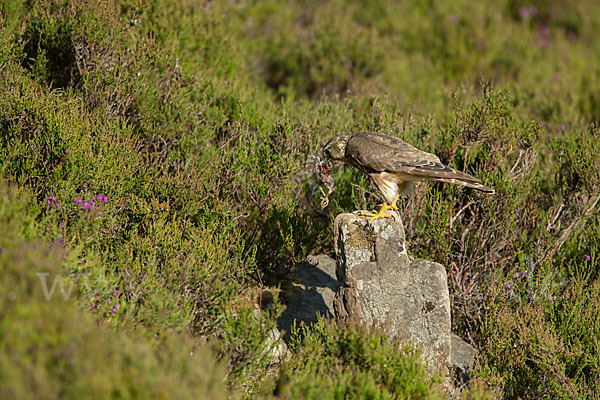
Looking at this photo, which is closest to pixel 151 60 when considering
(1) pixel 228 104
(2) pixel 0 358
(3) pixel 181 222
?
(1) pixel 228 104

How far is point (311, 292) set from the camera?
5.93m

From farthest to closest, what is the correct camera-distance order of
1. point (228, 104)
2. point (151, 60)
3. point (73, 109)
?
1. point (228, 104)
2. point (151, 60)
3. point (73, 109)

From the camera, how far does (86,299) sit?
3984 millimetres

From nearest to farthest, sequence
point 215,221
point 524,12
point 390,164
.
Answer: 1. point 390,164
2. point 215,221
3. point 524,12

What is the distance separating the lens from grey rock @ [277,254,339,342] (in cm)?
554

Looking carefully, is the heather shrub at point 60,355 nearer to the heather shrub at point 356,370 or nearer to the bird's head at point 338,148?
the heather shrub at point 356,370

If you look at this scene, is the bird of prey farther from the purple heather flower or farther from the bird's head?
the purple heather flower

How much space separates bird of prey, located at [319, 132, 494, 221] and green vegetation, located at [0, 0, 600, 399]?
1193 mm

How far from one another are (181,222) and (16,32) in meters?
3.16

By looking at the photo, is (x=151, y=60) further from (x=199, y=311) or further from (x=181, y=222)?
(x=199, y=311)

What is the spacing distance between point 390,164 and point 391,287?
1.07 meters

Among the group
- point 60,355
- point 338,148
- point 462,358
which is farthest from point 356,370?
point 60,355

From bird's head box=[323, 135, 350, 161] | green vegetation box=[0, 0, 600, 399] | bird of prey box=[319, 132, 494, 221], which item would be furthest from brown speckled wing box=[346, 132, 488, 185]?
green vegetation box=[0, 0, 600, 399]

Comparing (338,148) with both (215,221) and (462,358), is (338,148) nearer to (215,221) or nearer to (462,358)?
(215,221)
